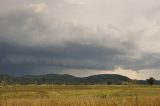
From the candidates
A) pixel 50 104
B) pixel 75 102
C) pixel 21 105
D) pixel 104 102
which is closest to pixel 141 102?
pixel 104 102

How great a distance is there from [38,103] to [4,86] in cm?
219

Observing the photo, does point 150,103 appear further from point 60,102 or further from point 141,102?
point 60,102

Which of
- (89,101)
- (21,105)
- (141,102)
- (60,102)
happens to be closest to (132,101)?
(141,102)

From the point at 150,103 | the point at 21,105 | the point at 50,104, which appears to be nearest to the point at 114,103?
the point at 150,103

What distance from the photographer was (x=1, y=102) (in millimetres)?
22625

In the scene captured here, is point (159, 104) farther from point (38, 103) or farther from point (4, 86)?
point (4, 86)

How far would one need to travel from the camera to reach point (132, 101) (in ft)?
74.9

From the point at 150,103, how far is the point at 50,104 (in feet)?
18.6

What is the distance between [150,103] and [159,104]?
1.68 feet

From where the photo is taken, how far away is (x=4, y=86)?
22.9m

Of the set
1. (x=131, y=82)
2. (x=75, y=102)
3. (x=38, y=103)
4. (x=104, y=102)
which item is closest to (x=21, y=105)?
(x=38, y=103)

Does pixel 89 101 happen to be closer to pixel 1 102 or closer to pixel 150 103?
pixel 150 103

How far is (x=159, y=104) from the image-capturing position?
22266mm

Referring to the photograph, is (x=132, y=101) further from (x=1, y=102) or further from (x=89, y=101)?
(x=1, y=102)
